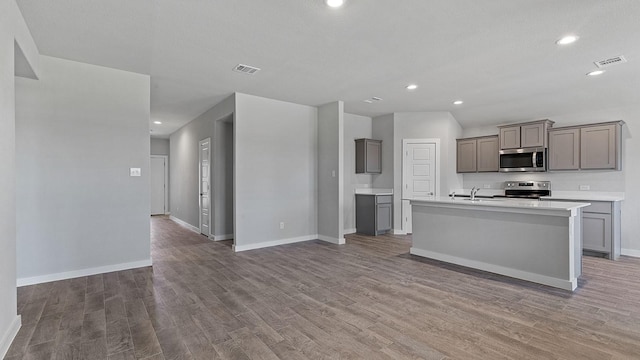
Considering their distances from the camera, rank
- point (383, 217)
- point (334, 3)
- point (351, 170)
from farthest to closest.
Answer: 1. point (351, 170)
2. point (383, 217)
3. point (334, 3)

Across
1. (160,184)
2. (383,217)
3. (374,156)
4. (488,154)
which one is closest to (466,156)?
(488,154)

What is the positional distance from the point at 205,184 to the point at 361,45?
4.67 m

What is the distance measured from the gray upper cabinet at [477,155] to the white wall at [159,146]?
29.7 feet

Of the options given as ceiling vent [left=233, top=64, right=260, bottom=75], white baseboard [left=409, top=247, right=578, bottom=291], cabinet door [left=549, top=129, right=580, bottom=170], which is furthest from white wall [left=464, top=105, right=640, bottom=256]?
ceiling vent [left=233, top=64, right=260, bottom=75]

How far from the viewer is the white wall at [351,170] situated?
690 centimetres

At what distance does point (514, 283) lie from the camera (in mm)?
3508

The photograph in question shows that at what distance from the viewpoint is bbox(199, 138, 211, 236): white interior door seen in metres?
6.40

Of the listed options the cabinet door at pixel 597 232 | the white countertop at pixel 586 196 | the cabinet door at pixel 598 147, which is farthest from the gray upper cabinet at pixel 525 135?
the cabinet door at pixel 597 232

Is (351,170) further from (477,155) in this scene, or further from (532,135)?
(532,135)

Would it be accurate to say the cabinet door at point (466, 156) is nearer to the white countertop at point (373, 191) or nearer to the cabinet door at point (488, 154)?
the cabinet door at point (488, 154)

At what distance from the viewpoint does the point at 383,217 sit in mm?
6605

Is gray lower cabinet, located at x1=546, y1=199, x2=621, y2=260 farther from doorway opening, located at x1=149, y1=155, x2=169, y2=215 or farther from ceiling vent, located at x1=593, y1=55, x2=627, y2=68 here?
doorway opening, located at x1=149, y1=155, x2=169, y2=215

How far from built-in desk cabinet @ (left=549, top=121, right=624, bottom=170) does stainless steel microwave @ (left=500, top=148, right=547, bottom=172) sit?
0.14 metres

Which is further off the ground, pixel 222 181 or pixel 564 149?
pixel 564 149
